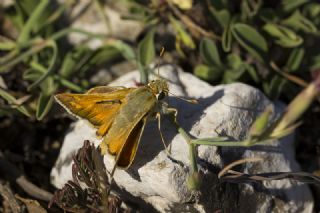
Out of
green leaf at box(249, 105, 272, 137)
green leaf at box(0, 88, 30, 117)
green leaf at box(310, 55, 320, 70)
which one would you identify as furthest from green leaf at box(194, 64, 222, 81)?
green leaf at box(249, 105, 272, 137)

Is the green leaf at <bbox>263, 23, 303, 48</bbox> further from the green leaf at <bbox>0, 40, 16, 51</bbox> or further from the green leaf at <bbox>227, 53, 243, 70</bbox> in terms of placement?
the green leaf at <bbox>0, 40, 16, 51</bbox>

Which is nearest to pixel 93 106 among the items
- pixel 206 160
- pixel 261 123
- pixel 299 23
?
pixel 206 160

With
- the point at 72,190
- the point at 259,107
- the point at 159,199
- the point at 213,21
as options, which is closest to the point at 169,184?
the point at 159,199

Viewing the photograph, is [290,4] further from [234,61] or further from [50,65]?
[50,65]

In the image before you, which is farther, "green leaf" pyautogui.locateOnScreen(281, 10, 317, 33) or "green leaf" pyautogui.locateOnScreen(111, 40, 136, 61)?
"green leaf" pyautogui.locateOnScreen(111, 40, 136, 61)

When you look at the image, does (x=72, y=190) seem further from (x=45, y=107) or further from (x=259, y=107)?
(x=259, y=107)

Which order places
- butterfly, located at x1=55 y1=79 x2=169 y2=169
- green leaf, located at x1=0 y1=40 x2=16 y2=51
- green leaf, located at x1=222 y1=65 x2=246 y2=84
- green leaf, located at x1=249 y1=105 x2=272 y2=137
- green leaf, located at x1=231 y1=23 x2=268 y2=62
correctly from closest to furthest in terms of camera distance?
green leaf, located at x1=249 y1=105 x2=272 y2=137, butterfly, located at x1=55 y1=79 x2=169 y2=169, green leaf, located at x1=231 y1=23 x2=268 y2=62, green leaf, located at x1=222 y1=65 x2=246 y2=84, green leaf, located at x1=0 y1=40 x2=16 y2=51
